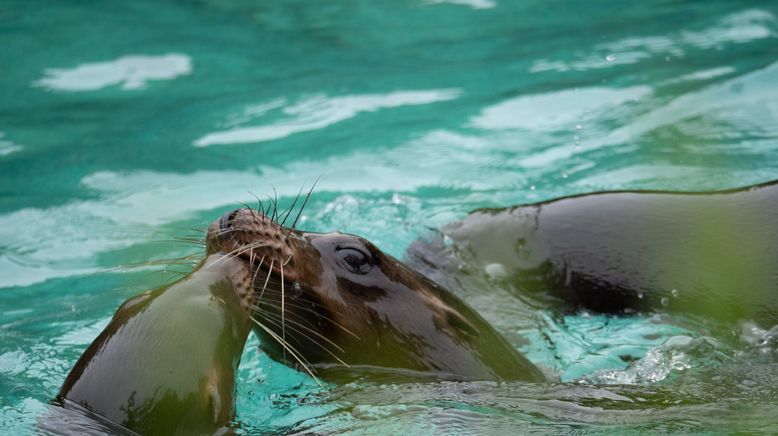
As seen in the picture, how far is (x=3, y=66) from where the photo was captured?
8469 mm

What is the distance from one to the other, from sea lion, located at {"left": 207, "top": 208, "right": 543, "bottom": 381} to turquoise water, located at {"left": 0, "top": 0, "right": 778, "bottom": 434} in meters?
0.16

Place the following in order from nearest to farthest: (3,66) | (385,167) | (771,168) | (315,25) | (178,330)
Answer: (178,330) → (771,168) → (385,167) → (3,66) → (315,25)

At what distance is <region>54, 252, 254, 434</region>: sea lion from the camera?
2.84 meters

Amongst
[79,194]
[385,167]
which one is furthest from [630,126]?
[79,194]

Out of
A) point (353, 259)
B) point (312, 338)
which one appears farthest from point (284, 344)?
point (353, 259)

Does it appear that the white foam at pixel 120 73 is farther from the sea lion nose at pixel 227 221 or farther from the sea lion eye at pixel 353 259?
the sea lion nose at pixel 227 221

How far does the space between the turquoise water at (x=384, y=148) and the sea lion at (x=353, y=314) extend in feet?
0.52

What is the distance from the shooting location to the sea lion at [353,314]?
3.66m

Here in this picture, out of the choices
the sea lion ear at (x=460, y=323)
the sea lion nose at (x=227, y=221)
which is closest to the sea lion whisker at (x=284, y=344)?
the sea lion nose at (x=227, y=221)

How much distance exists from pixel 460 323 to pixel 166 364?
1.42 meters

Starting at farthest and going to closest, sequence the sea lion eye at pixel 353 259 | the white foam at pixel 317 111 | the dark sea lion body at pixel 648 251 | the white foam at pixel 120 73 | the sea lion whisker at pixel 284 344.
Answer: the white foam at pixel 120 73, the white foam at pixel 317 111, the dark sea lion body at pixel 648 251, the sea lion eye at pixel 353 259, the sea lion whisker at pixel 284 344

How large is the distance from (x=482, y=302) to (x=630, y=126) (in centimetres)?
294

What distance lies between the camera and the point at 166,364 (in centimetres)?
291

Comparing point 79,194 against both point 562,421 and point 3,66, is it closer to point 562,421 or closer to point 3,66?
point 3,66
